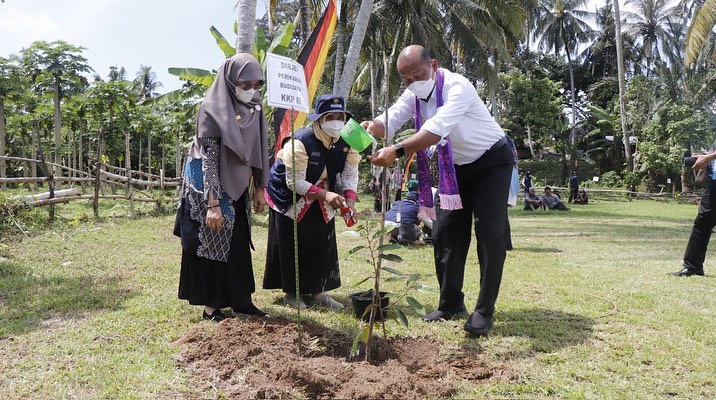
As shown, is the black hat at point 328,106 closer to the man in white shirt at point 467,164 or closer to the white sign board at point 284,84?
the man in white shirt at point 467,164

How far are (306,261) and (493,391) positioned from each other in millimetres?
1855

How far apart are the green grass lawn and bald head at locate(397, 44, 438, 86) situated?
1146 millimetres

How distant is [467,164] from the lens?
11.5ft

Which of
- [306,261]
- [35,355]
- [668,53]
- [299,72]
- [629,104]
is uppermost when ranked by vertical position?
[668,53]

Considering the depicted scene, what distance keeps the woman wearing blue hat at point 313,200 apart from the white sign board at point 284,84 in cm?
87

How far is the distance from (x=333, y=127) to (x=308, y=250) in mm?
930

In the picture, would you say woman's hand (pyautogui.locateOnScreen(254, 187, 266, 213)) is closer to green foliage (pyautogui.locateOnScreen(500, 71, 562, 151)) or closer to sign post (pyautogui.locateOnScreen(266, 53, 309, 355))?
sign post (pyautogui.locateOnScreen(266, 53, 309, 355))

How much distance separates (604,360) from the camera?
2906 millimetres

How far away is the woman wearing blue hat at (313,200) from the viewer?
378 cm

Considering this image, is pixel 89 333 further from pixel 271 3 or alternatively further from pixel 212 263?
pixel 271 3

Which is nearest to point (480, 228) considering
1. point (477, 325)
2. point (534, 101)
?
point (477, 325)

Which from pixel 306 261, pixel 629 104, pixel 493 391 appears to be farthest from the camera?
pixel 629 104

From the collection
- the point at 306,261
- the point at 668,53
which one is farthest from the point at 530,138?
the point at 306,261

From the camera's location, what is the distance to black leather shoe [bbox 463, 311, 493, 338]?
3.28 meters
